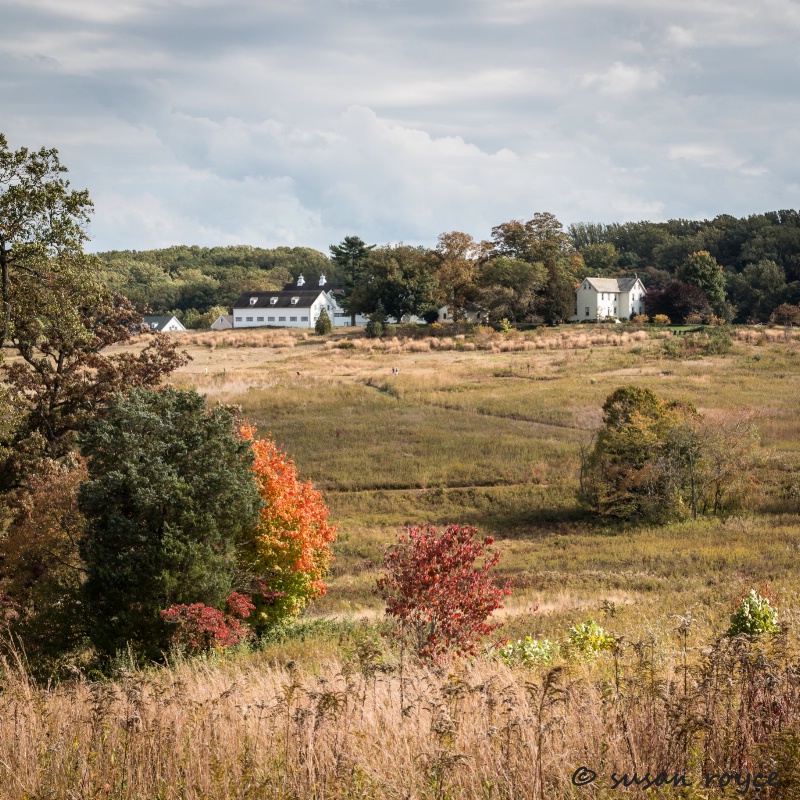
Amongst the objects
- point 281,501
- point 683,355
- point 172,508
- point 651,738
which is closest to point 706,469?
point 281,501

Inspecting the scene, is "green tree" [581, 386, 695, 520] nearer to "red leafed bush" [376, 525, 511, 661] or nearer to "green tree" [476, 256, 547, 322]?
"red leafed bush" [376, 525, 511, 661]

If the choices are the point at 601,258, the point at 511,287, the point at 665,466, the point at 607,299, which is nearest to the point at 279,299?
the point at 511,287

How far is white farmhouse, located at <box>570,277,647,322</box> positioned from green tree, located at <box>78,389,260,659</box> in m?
99.8

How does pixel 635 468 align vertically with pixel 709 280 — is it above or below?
below

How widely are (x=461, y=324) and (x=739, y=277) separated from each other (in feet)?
140

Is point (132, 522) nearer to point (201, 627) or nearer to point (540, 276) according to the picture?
point (201, 627)

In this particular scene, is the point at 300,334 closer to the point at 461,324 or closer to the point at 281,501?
the point at 461,324

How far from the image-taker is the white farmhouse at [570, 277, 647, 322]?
113 m

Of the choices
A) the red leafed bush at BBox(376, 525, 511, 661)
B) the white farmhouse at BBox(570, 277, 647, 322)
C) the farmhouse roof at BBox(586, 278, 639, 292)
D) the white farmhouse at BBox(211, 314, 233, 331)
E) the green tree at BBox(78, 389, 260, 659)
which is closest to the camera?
the red leafed bush at BBox(376, 525, 511, 661)

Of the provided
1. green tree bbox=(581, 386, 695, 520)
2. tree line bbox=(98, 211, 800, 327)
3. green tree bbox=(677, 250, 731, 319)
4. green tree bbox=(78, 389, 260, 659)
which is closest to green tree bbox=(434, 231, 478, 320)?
tree line bbox=(98, 211, 800, 327)

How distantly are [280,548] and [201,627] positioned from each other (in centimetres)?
405

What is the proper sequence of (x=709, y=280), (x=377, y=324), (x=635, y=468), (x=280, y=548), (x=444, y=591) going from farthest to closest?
(x=709, y=280), (x=377, y=324), (x=635, y=468), (x=280, y=548), (x=444, y=591)

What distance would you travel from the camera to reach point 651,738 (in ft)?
16.3

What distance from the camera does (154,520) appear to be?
15.5 metres
